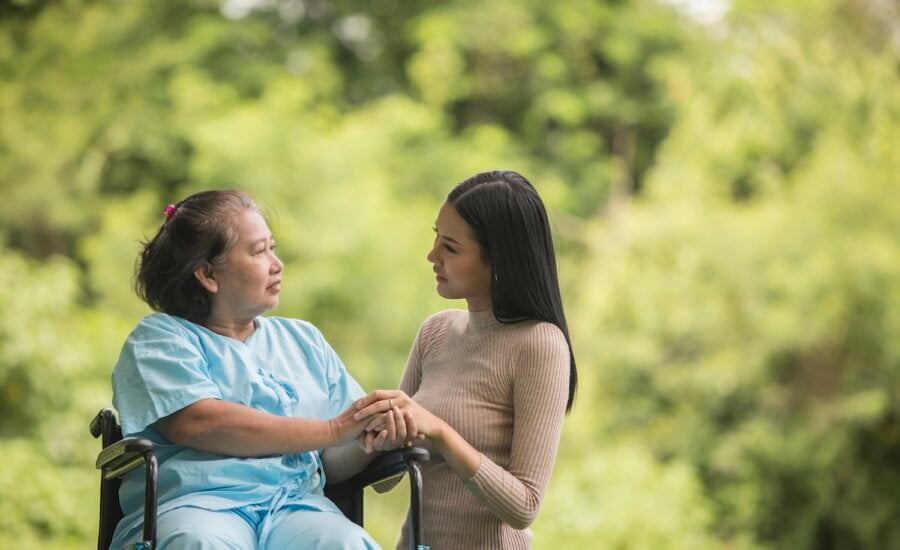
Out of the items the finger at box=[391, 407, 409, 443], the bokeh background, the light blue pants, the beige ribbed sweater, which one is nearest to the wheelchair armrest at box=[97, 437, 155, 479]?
the light blue pants

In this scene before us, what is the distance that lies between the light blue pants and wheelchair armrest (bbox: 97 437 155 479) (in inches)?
4.0

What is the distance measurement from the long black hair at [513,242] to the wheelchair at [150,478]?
33 cm

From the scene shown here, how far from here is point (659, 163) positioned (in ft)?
31.8

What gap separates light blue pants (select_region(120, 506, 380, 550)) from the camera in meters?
1.69

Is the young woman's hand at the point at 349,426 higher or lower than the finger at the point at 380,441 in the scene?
higher

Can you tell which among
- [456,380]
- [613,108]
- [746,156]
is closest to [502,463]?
[456,380]

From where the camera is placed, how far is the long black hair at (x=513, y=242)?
1.98 metres

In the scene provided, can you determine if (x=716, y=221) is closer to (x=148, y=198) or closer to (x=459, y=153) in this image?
(x=459, y=153)

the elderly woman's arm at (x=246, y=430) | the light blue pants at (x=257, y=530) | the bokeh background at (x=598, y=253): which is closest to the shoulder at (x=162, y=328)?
the elderly woman's arm at (x=246, y=430)

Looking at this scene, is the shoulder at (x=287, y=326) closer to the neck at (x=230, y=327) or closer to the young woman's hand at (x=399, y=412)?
the neck at (x=230, y=327)

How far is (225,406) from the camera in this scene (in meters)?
1.83

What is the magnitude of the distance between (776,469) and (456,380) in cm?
590

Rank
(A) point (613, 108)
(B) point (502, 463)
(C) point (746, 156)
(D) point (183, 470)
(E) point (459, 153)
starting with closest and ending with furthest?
(D) point (183, 470) < (B) point (502, 463) < (C) point (746, 156) < (E) point (459, 153) < (A) point (613, 108)

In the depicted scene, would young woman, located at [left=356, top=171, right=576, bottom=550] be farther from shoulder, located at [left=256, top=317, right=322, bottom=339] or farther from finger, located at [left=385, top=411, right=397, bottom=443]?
shoulder, located at [left=256, top=317, right=322, bottom=339]
